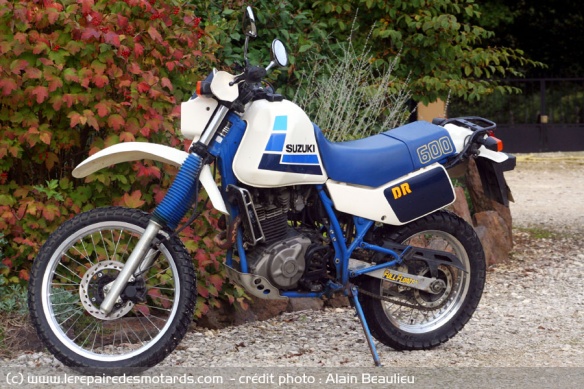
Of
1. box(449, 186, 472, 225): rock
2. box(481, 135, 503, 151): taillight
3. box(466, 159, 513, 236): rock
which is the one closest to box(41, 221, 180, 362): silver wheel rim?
box(481, 135, 503, 151): taillight

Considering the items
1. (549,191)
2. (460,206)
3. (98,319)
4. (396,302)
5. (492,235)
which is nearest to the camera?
(98,319)

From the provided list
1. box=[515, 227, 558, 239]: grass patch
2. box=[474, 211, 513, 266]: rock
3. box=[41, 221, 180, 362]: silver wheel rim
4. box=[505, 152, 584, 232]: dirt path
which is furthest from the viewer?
box=[505, 152, 584, 232]: dirt path

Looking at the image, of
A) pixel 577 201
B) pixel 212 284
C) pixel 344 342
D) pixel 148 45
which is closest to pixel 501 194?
pixel 344 342

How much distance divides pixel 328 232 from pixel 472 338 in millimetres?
1092

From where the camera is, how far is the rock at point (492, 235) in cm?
758

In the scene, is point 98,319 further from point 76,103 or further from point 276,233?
point 76,103

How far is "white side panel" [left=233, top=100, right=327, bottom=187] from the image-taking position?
15.6 feet

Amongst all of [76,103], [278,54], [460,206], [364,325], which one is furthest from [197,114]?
[460,206]

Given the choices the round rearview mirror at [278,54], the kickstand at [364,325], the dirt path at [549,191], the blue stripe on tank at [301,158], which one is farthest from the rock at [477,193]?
the round rearview mirror at [278,54]

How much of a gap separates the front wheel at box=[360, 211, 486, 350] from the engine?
338 mm

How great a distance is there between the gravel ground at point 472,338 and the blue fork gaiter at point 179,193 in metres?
0.73

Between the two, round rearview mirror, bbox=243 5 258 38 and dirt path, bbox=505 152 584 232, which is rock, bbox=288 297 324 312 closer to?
round rearview mirror, bbox=243 5 258 38

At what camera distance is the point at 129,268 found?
185 inches

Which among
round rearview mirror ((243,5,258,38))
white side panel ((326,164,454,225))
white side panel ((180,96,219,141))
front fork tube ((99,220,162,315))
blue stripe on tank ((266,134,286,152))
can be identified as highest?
round rearview mirror ((243,5,258,38))
